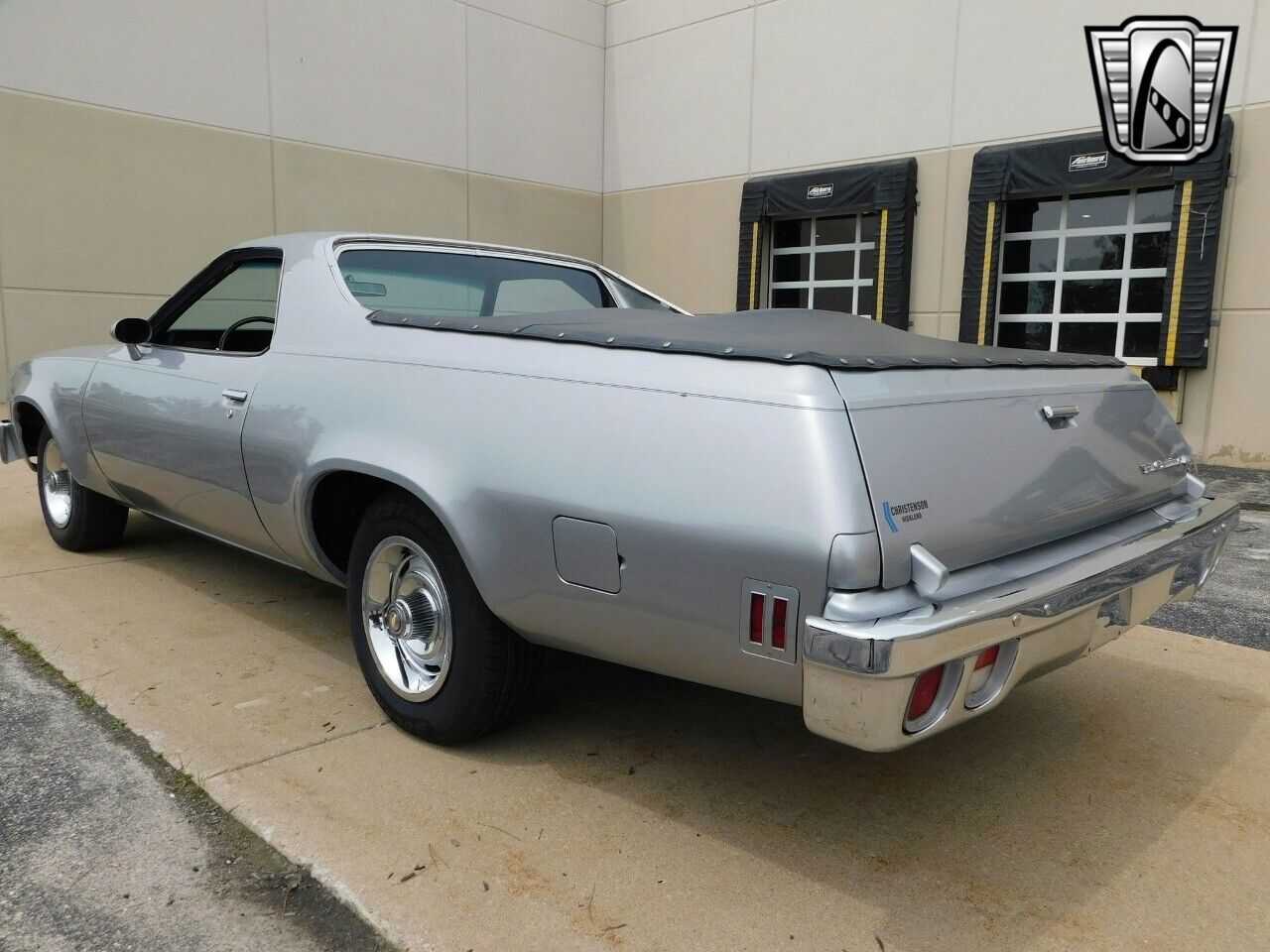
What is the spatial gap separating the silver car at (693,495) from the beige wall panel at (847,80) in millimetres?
8862

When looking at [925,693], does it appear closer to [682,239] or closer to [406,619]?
[406,619]

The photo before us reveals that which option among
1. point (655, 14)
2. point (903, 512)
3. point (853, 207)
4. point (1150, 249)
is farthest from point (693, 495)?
point (655, 14)

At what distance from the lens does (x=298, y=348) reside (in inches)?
125

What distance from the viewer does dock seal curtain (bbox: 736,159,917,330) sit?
1089cm

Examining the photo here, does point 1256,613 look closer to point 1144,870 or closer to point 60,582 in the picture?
point 1144,870

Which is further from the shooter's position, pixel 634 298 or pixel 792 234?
pixel 792 234

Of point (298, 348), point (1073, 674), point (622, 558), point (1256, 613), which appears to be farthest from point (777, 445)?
point (1256, 613)

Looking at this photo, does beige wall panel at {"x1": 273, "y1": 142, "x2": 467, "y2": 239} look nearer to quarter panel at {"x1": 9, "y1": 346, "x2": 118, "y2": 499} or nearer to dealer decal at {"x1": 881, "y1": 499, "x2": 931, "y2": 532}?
quarter panel at {"x1": 9, "y1": 346, "x2": 118, "y2": 499}

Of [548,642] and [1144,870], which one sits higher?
[548,642]

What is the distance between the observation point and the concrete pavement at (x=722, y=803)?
2.08 meters

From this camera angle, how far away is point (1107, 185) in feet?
31.1

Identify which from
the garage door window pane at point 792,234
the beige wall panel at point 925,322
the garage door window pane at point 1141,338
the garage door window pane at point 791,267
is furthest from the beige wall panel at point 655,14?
the garage door window pane at point 1141,338

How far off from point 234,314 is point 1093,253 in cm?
898

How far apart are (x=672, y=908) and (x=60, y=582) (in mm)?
3602
